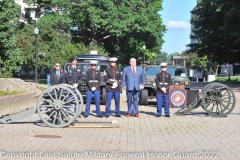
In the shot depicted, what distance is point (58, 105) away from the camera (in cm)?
1252

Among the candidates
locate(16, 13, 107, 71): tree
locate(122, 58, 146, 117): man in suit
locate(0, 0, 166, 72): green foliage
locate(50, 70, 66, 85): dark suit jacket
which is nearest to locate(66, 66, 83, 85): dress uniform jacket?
locate(50, 70, 66, 85): dark suit jacket

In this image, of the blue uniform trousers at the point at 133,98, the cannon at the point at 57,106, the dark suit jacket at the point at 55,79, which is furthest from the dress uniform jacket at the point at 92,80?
the cannon at the point at 57,106

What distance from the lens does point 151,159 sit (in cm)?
866

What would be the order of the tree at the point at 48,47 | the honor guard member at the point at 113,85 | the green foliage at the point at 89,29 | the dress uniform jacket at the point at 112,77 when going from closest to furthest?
1. the honor guard member at the point at 113,85
2. the dress uniform jacket at the point at 112,77
3. the tree at the point at 48,47
4. the green foliage at the point at 89,29

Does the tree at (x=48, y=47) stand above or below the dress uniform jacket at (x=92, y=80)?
above

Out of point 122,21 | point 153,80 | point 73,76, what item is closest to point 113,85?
point 73,76

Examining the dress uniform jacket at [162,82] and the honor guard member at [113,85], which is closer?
the honor guard member at [113,85]

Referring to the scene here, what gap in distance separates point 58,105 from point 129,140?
2523 mm

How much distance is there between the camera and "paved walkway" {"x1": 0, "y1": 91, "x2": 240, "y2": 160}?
902 cm

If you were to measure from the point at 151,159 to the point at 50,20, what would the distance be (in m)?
46.0

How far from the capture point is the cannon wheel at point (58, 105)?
40.9ft

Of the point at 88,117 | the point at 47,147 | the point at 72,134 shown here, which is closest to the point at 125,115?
the point at 88,117

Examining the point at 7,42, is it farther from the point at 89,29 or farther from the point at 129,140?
the point at 89,29

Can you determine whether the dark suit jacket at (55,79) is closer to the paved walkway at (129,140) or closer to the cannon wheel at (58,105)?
the paved walkway at (129,140)
